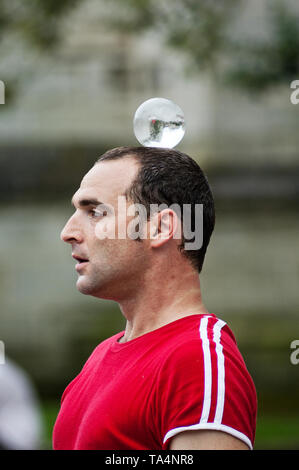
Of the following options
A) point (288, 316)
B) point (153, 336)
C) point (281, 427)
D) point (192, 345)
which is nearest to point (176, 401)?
point (192, 345)

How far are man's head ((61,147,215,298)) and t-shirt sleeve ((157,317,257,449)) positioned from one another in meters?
0.36

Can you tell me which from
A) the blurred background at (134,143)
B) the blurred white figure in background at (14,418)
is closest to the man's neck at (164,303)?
the blurred white figure in background at (14,418)

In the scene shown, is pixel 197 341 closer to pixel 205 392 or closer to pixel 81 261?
pixel 205 392

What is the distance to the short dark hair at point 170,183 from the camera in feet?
8.20

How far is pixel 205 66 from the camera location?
363 inches

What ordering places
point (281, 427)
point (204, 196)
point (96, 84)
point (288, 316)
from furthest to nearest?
point (96, 84)
point (288, 316)
point (281, 427)
point (204, 196)

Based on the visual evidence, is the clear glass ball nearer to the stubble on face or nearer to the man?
the man

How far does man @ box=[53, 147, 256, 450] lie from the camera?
7.09ft

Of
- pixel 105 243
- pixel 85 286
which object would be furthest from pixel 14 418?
pixel 105 243

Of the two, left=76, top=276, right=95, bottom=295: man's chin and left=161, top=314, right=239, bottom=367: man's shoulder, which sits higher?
left=76, top=276, right=95, bottom=295: man's chin

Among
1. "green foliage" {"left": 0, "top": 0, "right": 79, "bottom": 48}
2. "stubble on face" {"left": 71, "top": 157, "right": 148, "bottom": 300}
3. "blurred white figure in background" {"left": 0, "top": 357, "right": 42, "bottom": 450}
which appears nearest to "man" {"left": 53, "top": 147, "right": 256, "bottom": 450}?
"stubble on face" {"left": 71, "top": 157, "right": 148, "bottom": 300}

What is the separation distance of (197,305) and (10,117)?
8.77 meters
